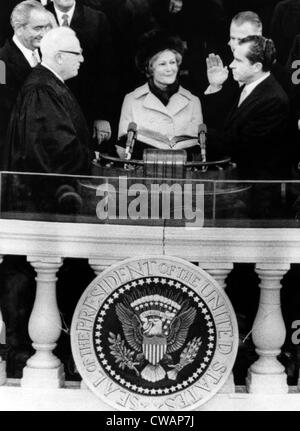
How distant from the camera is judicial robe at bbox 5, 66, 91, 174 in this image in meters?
8.15

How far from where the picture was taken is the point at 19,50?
8.26 metres

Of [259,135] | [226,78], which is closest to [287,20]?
[226,78]

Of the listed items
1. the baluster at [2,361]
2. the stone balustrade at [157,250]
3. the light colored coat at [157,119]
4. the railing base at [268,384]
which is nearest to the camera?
the stone balustrade at [157,250]

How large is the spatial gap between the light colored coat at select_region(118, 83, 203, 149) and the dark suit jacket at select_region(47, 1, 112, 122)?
23cm

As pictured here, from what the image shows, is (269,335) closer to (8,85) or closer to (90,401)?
(90,401)

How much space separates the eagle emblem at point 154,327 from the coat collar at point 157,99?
172 centimetres

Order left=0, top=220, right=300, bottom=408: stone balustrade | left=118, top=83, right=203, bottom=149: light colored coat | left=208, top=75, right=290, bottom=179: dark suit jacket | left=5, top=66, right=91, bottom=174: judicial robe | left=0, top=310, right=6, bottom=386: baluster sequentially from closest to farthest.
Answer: left=0, top=220, right=300, bottom=408: stone balustrade
left=0, top=310, right=6, bottom=386: baluster
left=5, top=66, right=91, bottom=174: judicial robe
left=208, top=75, right=290, bottom=179: dark suit jacket
left=118, top=83, right=203, bottom=149: light colored coat

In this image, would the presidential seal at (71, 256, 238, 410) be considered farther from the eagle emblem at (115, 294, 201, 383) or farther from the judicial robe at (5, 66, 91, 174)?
the judicial robe at (5, 66, 91, 174)

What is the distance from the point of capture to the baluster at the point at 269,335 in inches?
297

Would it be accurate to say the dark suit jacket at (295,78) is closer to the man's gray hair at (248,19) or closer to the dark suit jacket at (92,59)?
the man's gray hair at (248,19)

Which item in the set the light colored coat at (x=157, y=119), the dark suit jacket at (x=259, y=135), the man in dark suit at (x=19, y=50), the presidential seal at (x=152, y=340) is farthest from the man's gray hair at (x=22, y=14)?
the presidential seal at (x=152, y=340)

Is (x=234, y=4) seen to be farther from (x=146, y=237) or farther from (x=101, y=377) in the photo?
(x=101, y=377)

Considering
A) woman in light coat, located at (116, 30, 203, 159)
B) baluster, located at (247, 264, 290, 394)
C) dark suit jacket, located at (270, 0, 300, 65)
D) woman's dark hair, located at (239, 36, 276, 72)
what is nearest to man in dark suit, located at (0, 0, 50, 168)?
woman in light coat, located at (116, 30, 203, 159)

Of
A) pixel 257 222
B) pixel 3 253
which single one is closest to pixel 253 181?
pixel 257 222
